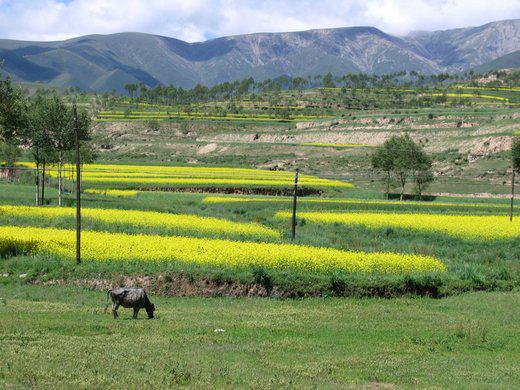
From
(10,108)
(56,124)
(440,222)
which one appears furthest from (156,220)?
(440,222)

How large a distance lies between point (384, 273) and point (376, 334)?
33.8 feet

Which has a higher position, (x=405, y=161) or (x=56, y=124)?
(x=56, y=124)

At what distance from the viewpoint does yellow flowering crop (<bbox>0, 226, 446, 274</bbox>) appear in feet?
101

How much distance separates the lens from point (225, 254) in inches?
1236

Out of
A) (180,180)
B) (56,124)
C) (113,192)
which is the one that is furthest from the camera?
(180,180)

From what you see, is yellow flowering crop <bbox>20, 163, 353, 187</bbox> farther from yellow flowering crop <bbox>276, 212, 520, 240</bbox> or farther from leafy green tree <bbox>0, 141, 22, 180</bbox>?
yellow flowering crop <bbox>276, 212, 520, 240</bbox>

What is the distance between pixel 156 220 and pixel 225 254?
1342 centimetres

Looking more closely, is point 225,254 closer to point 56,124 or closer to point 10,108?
point 10,108

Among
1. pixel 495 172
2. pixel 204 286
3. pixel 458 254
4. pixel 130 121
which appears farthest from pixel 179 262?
pixel 130 121

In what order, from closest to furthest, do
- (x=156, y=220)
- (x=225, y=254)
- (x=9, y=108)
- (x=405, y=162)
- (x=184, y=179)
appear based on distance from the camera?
(x=225, y=254)
(x=9, y=108)
(x=156, y=220)
(x=405, y=162)
(x=184, y=179)

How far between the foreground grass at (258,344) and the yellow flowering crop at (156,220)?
549 inches

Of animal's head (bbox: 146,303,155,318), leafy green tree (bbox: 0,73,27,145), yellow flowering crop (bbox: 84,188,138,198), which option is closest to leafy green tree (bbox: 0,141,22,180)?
yellow flowering crop (bbox: 84,188,138,198)

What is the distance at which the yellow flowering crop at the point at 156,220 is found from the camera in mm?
41344

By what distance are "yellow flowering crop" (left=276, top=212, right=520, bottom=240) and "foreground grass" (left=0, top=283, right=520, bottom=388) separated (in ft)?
54.3
